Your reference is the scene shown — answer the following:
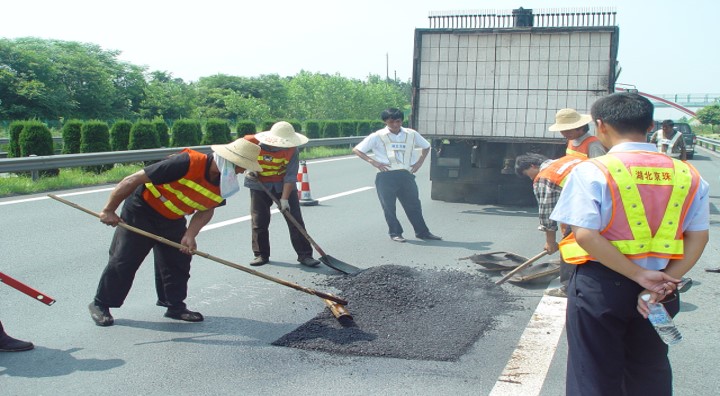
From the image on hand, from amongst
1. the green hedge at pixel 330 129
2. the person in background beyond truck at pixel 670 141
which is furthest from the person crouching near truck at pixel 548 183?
the green hedge at pixel 330 129

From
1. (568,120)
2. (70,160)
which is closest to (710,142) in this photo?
(70,160)

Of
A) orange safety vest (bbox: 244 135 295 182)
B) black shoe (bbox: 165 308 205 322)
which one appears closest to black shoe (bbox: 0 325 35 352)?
black shoe (bbox: 165 308 205 322)

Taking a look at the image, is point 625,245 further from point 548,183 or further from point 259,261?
point 259,261

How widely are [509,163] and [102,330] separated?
816 centimetres

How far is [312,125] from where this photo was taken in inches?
1266

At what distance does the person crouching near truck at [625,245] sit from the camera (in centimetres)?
279

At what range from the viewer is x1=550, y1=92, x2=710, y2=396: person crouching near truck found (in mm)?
2789

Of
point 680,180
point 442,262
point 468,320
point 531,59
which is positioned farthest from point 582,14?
point 680,180

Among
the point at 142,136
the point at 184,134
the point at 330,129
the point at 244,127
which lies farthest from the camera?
the point at 330,129

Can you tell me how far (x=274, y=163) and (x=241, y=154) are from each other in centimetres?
225

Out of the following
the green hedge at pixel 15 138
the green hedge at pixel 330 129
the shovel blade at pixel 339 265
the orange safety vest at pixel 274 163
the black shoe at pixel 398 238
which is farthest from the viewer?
the green hedge at pixel 330 129

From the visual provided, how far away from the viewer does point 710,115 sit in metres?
63.1

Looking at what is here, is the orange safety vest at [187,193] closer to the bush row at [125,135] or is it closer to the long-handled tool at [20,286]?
the long-handled tool at [20,286]

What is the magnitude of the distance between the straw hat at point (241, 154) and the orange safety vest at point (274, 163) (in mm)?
2008
